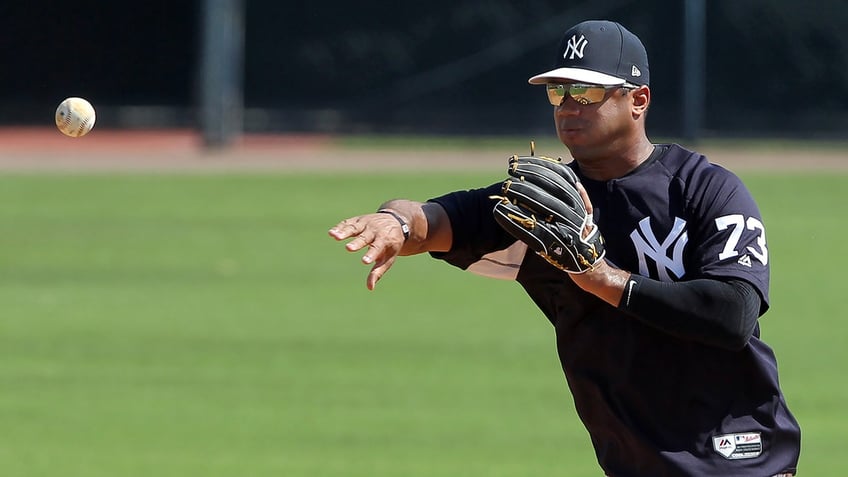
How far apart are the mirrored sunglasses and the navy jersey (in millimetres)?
258

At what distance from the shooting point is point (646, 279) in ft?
13.6

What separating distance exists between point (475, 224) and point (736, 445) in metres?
1.03

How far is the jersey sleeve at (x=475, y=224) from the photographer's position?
4.56 meters

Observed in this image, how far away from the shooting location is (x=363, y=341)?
11.0 m

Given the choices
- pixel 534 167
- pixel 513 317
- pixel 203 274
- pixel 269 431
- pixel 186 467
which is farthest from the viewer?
pixel 203 274

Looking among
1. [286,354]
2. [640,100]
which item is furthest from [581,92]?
[286,354]

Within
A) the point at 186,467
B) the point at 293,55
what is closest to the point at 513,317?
the point at 186,467

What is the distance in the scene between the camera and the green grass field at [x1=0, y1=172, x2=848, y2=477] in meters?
8.11

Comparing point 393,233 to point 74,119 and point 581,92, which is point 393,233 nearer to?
point 581,92

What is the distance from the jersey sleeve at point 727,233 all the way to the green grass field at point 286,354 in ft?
11.9

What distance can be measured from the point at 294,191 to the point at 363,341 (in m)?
8.90

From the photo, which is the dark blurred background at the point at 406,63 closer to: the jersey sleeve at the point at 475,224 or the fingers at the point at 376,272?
the jersey sleeve at the point at 475,224

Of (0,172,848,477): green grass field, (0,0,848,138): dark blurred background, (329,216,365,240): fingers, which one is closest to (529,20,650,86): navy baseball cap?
(329,216,365,240): fingers

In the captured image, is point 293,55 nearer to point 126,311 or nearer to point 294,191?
point 294,191
